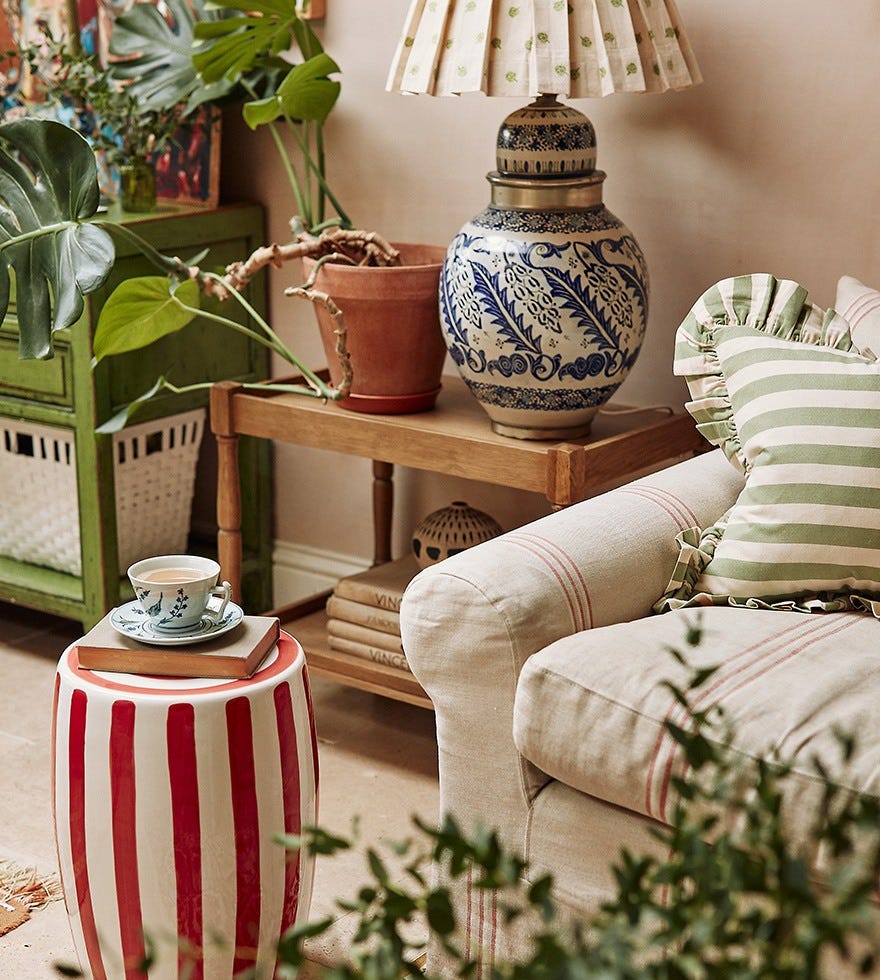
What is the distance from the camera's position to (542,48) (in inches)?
71.9

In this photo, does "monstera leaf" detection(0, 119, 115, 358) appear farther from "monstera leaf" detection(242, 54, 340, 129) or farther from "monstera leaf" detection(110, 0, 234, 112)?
"monstera leaf" detection(110, 0, 234, 112)

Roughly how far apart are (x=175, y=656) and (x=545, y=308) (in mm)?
784

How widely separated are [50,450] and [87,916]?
127 cm

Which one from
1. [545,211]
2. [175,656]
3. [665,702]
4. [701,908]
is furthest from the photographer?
[545,211]

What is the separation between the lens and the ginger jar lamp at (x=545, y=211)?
72.5 inches

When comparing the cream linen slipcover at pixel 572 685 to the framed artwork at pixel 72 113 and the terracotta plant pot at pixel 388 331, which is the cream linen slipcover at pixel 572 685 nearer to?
the terracotta plant pot at pixel 388 331

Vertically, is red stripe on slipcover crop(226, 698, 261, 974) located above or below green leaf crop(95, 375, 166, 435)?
below

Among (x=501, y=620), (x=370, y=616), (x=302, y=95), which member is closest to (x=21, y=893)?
(x=370, y=616)

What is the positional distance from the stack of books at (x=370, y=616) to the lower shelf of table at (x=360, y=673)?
0.02 m

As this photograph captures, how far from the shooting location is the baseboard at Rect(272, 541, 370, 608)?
276cm

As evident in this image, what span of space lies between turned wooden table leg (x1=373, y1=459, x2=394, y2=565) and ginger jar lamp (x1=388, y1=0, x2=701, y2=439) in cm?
58

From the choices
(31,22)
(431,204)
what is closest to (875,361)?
(431,204)

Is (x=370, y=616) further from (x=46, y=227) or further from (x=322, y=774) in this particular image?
(x=46, y=227)

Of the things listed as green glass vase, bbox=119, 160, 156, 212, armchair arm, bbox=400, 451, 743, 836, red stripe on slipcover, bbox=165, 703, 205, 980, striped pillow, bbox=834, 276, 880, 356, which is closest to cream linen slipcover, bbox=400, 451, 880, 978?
armchair arm, bbox=400, 451, 743, 836
